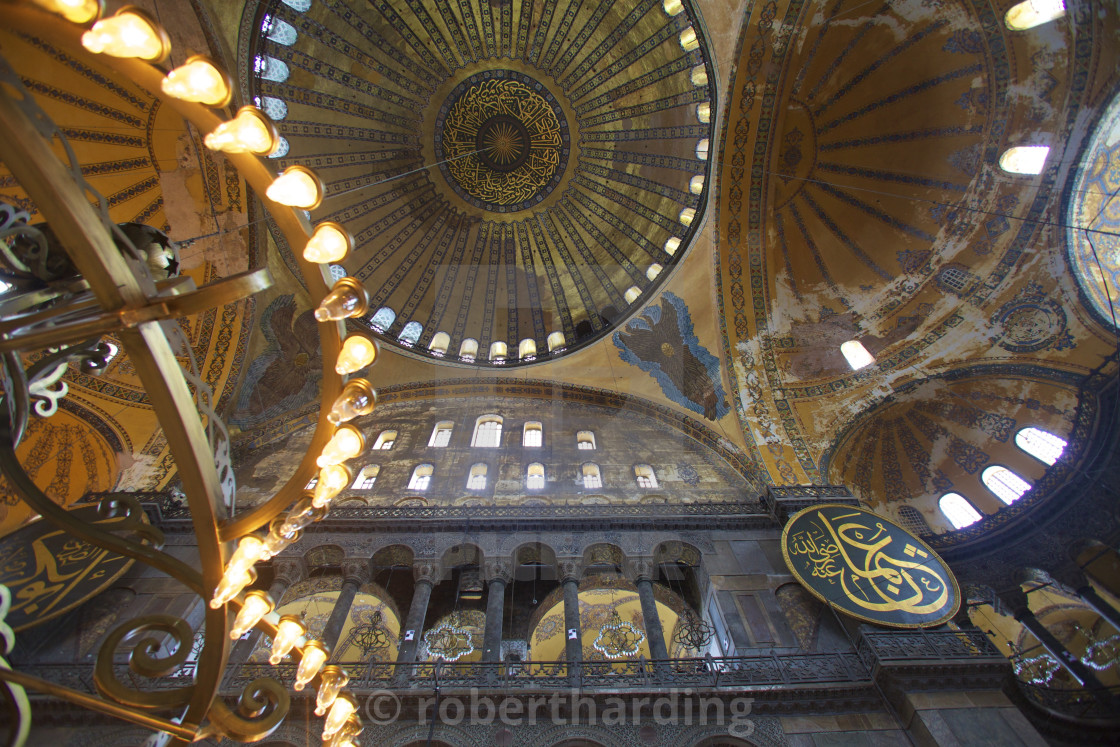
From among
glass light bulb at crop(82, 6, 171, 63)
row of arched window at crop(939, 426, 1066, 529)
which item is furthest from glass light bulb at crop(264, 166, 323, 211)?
row of arched window at crop(939, 426, 1066, 529)

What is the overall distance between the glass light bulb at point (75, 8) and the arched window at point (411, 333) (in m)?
10.6

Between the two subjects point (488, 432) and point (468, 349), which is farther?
point (468, 349)

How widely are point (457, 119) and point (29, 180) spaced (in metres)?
12.0

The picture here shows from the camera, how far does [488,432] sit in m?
11.4

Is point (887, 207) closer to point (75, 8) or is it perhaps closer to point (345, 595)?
point (345, 595)

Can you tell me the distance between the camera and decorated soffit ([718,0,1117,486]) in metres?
8.05

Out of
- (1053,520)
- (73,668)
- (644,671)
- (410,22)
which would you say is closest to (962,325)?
(1053,520)

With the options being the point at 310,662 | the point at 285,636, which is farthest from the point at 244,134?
the point at 310,662

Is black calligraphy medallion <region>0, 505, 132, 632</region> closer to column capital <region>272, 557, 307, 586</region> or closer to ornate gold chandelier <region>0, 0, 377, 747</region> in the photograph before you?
column capital <region>272, 557, 307, 586</region>

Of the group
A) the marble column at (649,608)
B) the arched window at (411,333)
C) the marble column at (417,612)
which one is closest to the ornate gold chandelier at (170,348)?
the marble column at (417,612)

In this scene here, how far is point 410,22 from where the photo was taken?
11.7 meters

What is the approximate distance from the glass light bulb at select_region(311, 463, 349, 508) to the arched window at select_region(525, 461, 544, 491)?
21.3 feet

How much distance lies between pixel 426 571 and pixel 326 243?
234 inches

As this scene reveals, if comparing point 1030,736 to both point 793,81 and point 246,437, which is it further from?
point 246,437
